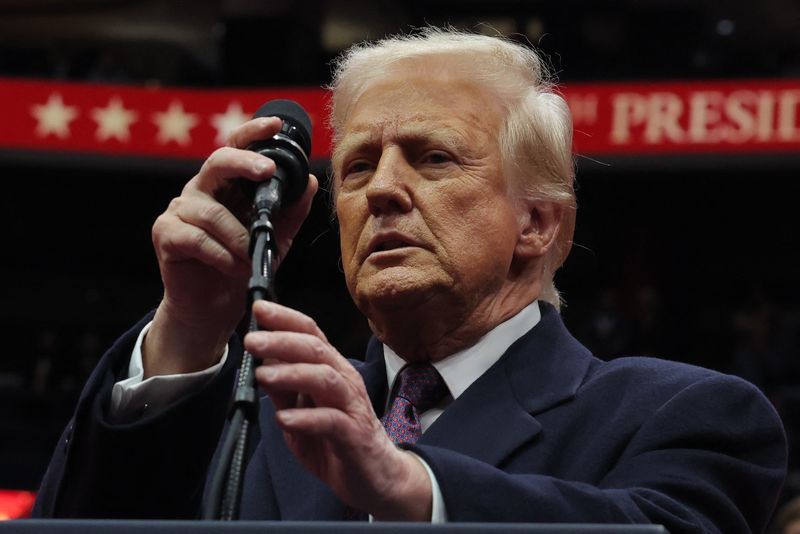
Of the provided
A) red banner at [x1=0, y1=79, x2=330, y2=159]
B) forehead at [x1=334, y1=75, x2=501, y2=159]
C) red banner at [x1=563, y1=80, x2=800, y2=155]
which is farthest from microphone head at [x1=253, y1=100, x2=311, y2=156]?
red banner at [x1=0, y1=79, x2=330, y2=159]

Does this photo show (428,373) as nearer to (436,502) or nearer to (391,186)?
(391,186)

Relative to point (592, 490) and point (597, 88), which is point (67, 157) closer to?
point (597, 88)

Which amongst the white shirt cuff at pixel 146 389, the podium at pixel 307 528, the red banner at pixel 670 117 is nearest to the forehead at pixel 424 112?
the white shirt cuff at pixel 146 389

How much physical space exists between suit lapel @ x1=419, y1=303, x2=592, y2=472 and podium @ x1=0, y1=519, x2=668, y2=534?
466mm

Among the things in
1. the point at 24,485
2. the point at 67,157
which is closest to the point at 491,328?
the point at 24,485

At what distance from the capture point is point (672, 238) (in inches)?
330

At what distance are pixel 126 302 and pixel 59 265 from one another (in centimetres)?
65

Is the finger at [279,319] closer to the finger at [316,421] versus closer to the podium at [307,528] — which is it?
the finger at [316,421]

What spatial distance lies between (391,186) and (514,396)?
0.27m

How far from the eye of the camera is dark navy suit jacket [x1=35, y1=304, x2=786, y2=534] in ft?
3.91

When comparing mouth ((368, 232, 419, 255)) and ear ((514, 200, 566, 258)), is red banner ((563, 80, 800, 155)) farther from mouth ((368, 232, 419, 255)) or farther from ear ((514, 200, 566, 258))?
mouth ((368, 232, 419, 255))

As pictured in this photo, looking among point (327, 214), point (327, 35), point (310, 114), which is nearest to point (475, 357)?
point (310, 114)

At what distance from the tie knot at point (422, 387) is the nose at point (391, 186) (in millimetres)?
181

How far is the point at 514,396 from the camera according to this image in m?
1.32
